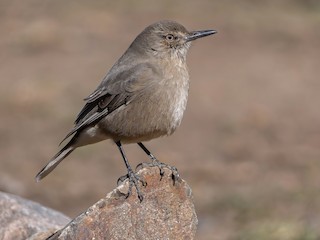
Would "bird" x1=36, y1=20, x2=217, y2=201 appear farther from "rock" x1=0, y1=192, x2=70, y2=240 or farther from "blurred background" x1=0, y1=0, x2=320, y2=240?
"blurred background" x1=0, y1=0, x2=320, y2=240

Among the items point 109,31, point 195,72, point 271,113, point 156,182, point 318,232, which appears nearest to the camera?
point 156,182

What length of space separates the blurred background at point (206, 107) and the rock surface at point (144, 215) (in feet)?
9.83

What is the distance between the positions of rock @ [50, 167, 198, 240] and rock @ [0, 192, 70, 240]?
41.7 inches

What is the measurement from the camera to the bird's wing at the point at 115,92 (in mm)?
8156

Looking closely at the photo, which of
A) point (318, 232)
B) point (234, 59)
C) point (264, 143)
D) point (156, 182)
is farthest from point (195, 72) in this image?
point (156, 182)

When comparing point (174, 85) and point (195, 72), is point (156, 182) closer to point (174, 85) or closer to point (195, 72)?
point (174, 85)

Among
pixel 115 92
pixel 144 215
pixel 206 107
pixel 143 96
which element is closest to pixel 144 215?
pixel 144 215

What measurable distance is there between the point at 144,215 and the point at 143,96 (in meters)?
1.46

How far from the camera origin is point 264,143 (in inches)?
565

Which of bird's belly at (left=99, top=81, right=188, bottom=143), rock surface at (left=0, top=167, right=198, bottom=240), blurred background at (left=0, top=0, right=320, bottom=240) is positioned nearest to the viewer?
rock surface at (left=0, top=167, right=198, bottom=240)

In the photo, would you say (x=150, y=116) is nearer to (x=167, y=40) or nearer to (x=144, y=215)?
(x=167, y=40)

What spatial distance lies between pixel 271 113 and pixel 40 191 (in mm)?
4282

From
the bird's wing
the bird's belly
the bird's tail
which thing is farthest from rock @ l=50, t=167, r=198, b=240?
the bird's tail

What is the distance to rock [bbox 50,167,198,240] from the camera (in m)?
6.63
